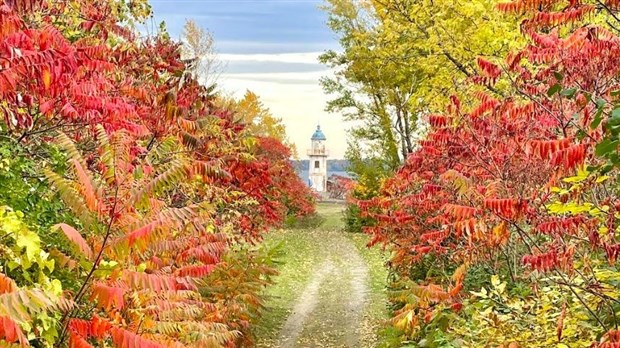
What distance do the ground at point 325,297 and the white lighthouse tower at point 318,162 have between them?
35711mm

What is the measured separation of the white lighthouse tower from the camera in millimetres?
69500

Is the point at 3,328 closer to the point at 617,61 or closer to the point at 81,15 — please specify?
the point at 617,61

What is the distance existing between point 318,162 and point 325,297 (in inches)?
2026

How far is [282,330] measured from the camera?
1473 cm

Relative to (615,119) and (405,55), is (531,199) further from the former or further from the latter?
(405,55)

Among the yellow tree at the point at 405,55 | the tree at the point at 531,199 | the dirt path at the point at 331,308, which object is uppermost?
the yellow tree at the point at 405,55

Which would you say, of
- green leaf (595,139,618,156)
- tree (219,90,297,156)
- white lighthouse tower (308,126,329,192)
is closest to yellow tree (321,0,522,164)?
green leaf (595,139,618,156)

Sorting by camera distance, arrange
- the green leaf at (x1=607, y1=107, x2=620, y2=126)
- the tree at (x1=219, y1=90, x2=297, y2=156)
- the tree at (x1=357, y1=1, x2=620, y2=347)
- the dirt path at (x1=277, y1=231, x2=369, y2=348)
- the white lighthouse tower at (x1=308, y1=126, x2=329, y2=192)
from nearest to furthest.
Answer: the green leaf at (x1=607, y1=107, x2=620, y2=126) < the tree at (x1=357, y1=1, x2=620, y2=347) < the dirt path at (x1=277, y1=231, x2=369, y2=348) < the tree at (x1=219, y1=90, x2=297, y2=156) < the white lighthouse tower at (x1=308, y1=126, x2=329, y2=192)

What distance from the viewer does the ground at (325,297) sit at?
14000 millimetres

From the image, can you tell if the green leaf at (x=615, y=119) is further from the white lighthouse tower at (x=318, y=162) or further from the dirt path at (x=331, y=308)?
the white lighthouse tower at (x=318, y=162)

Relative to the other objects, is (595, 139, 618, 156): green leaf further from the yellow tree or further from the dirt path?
the dirt path

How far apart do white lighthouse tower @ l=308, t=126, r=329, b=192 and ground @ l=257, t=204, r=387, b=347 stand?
117 ft

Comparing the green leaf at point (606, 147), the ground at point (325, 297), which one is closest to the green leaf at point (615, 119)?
the green leaf at point (606, 147)

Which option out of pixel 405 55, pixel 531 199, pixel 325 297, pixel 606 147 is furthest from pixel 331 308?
pixel 606 147
